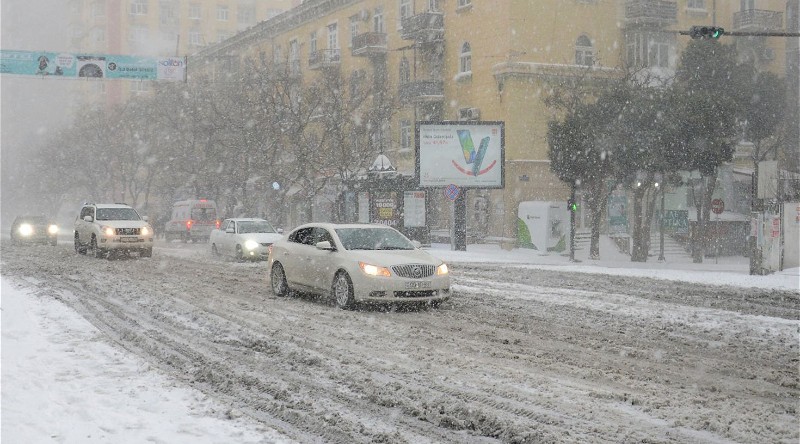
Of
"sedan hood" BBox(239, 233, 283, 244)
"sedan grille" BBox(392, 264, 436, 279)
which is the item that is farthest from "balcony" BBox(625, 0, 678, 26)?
"sedan grille" BBox(392, 264, 436, 279)

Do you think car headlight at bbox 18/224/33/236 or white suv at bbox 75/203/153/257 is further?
car headlight at bbox 18/224/33/236

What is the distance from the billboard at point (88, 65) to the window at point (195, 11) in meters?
69.4

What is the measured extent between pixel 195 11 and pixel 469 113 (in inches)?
2629

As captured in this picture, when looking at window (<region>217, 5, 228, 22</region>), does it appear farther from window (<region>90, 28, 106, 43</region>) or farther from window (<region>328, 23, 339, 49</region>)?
window (<region>328, 23, 339, 49</region>)

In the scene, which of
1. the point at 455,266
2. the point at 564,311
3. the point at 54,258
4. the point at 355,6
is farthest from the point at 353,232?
the point at 355,6

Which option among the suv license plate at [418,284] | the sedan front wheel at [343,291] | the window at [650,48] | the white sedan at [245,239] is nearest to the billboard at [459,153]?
the white sedan at [245,239]

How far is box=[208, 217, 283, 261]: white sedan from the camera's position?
25.5 m

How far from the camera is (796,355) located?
30.6 ft

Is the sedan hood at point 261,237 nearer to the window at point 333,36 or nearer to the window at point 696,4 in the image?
the window at point 696,4

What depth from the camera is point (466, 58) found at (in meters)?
44.8

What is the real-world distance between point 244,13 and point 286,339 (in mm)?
98662

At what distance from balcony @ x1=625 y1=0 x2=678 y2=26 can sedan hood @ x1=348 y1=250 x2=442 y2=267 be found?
34323 mm

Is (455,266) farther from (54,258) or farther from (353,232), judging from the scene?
(54,258)

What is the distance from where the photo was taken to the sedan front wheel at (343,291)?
43.0 ft
